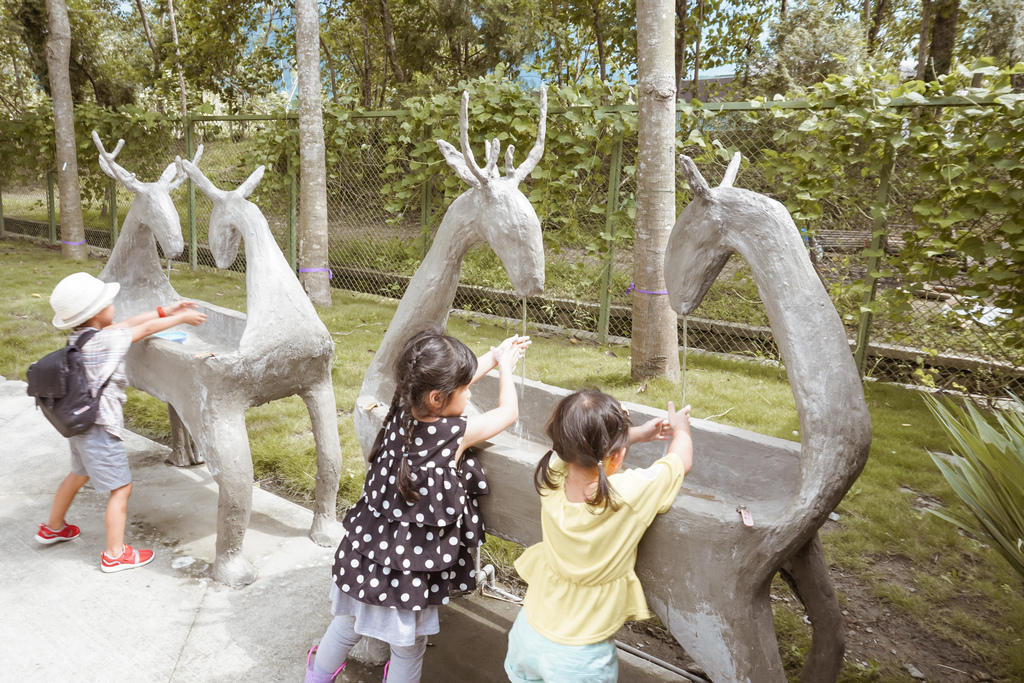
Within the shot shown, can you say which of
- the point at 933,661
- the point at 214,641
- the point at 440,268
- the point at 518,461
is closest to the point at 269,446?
the point at 214,641

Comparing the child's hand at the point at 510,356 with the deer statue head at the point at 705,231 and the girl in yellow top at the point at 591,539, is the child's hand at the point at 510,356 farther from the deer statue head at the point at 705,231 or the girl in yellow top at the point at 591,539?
the deer statue head at the point at 705,231

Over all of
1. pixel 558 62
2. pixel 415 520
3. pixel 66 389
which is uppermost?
pixel 558 62

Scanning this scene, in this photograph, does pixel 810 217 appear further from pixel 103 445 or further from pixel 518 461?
pixel 103 445

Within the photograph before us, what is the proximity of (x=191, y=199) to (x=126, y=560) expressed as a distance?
756 centimetres

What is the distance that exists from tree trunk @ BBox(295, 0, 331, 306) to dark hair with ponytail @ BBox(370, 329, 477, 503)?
5729mm

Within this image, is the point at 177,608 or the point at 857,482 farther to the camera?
the point at 857,482

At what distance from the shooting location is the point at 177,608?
2605mm

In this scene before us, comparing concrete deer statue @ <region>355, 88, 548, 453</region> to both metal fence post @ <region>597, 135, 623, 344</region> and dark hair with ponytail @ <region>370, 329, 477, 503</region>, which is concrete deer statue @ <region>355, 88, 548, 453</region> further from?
metal fence post @ <region>597, 135, 623, 344</region>

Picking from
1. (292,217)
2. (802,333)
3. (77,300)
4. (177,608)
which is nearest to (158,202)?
(77,300)

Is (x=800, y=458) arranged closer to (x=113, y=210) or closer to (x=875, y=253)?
(x=875, y=253)

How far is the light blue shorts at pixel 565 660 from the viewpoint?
1742mm

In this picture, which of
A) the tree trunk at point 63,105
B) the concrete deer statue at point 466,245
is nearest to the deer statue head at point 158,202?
the concrete deer statue at point 466,245

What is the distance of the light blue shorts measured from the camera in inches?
68.6

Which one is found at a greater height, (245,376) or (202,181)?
(202,181)
